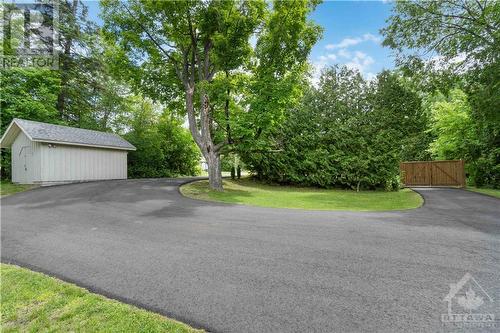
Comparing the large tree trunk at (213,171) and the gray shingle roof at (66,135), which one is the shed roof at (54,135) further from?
the large tree trunk at (213,171)

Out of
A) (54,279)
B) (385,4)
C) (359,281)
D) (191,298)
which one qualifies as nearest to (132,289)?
(191,298)

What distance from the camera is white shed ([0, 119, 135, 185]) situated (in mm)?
14266

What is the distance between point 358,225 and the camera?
6.06 m

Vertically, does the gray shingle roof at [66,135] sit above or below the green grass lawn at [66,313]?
above

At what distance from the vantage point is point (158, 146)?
22.0 metres

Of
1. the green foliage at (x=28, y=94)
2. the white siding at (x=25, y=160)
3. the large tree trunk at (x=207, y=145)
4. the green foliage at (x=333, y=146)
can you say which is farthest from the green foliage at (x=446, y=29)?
the green foliage at (x=28, y=94)

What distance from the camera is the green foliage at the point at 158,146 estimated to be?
2177 centimetres

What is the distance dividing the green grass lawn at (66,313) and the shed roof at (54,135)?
14.0m

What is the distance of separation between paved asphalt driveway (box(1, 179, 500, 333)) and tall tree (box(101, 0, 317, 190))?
7795 millimetres

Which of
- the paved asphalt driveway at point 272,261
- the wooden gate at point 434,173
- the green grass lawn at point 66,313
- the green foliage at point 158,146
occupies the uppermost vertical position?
the green foliage at point 158,146

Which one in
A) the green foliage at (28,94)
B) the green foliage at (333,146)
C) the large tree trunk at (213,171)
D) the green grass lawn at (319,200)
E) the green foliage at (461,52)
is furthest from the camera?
the green foliage at (28,94)

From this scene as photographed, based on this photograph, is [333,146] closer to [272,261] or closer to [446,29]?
[446,29]

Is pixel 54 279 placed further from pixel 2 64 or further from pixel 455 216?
pixel 2 64

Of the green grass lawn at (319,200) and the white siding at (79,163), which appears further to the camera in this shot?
the white siding at (79,163)
